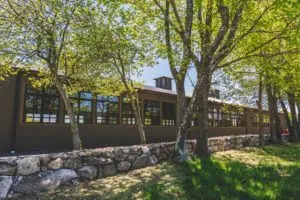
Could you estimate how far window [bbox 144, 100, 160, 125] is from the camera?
17.3m

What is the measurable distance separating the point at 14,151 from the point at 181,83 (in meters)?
7.52

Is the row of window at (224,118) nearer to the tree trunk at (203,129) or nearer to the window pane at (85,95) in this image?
the window pane at (85,95)

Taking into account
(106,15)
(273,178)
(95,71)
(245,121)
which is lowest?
(273,178)

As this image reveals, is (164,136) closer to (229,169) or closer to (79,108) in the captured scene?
(79,108)

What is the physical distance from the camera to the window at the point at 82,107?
13734 mm

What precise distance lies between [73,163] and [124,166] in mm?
1604

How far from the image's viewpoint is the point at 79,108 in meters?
13.9

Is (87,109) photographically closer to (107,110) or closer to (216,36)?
(107,110)

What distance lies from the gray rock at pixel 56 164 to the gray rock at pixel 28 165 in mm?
290

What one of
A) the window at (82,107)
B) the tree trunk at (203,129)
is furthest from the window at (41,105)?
the tree trunk at (203,129)

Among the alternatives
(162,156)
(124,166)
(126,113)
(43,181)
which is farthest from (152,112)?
(43,181)

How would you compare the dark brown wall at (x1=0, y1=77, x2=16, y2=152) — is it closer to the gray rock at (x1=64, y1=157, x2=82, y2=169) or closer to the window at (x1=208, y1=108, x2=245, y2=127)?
the gray rock at (x1=64, y1=157, x2=82, y2=169)

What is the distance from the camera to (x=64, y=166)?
20.3 feet

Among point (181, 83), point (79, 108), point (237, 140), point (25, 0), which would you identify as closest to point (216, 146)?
point (237, 140)
